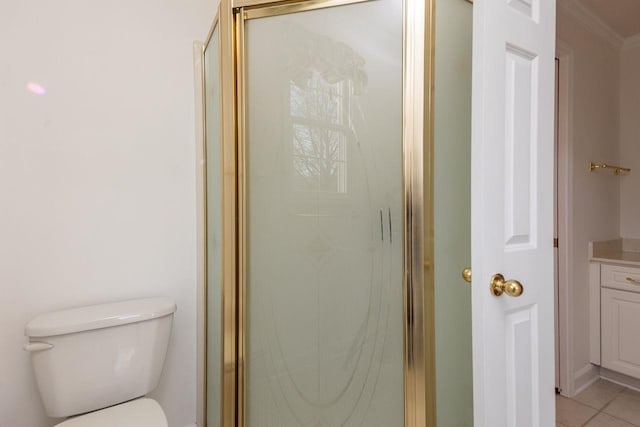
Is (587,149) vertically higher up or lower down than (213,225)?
higher up

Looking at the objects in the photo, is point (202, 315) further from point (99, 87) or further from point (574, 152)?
point (574, 152)

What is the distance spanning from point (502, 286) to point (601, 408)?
1.95 metres

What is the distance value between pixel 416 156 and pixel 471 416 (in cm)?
93

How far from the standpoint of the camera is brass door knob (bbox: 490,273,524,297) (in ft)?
3.03

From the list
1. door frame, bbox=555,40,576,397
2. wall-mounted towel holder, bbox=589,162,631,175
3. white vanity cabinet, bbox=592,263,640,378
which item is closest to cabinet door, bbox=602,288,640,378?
white vanity cabinet, bbox=592,263,640,378

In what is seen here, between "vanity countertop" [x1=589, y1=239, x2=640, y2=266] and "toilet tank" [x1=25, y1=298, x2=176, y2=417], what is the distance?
273 cm

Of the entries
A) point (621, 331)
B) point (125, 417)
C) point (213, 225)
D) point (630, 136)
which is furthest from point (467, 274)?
point (630, 136)

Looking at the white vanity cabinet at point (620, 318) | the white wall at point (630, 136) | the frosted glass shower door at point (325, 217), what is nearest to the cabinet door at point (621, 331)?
the white vanity cabinet at point (620, 318)

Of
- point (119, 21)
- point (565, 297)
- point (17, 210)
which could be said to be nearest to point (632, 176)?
point (565, 297)

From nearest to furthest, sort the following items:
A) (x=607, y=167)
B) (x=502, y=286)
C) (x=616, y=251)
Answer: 1. (x=502, y=286)
2. (x=607, y=167)
3. (x=616, y=251)

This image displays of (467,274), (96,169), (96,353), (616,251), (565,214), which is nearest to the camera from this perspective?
(467,274)

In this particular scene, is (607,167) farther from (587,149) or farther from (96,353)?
(96,353)

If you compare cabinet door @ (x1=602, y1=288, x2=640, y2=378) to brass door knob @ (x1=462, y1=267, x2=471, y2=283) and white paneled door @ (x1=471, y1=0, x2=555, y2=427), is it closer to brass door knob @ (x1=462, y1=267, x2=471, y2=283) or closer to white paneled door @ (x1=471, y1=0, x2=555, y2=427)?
white paneled door @ (x1=471, y1=0, x2=555, y2=427)

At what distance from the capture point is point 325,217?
113cm
